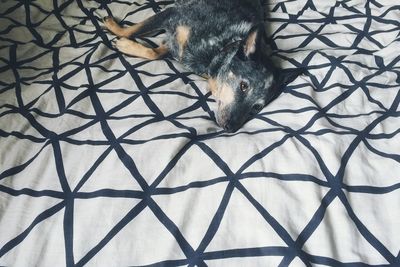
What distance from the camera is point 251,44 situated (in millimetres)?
1445

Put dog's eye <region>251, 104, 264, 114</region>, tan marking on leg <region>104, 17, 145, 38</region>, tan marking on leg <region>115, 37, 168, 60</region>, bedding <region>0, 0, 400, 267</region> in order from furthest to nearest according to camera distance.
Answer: tan marking on leg <region>104, 17, 145, 38</region> → tan marking on leg <region>115, 37, 168, 60</region> → dog's eye <region>251, 104, 264, 114</region> → bedding <region>0, 0, 400, 267</region>

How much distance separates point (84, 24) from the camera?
5.49ft

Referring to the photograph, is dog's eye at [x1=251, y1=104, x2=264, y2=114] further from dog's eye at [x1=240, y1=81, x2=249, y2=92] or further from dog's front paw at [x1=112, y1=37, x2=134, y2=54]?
dog's front paw at [x1=112, y1=37, x2=134, y2=54]

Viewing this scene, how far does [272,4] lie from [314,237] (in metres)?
1.24

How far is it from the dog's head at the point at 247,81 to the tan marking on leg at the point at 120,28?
357mm

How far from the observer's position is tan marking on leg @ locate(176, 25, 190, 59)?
5.45 ft

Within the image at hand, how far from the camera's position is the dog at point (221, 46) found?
4.65 feet

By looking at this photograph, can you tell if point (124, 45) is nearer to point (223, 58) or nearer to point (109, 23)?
point (109, 23)

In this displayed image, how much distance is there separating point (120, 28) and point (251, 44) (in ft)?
1.72

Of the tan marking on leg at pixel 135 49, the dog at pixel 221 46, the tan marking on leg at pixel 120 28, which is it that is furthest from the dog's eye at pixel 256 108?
the tan marking on leg at pixel 120 28

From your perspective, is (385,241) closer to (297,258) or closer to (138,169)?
(297,258)

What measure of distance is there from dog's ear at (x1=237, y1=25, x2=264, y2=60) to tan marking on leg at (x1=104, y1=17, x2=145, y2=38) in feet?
1.35

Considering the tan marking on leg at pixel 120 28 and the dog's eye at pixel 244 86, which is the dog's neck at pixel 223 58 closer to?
the dog's eye at pixel 244 86

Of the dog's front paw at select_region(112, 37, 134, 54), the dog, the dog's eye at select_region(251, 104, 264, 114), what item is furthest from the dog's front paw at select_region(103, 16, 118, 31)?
the dog's eye at select_region(251, 104, 264, 114)
